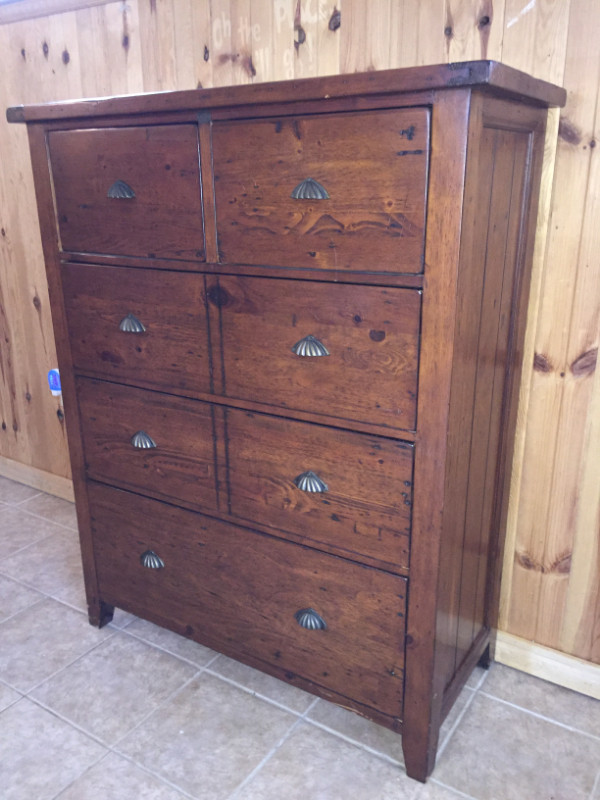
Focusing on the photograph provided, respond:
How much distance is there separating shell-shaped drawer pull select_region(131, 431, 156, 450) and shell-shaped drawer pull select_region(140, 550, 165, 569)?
285 mm

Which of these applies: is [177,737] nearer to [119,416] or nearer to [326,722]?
[326,722]

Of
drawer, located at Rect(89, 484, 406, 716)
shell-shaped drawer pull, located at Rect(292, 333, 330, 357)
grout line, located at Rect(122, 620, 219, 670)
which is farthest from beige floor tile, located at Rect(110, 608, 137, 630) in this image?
shell-shaped drawer pull, located at Rect(292, 333, 330, 357)

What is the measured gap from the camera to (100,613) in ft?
6.26

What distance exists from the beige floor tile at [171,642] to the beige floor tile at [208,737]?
97 millimetres

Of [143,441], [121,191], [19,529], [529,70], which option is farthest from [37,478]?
[529,70]

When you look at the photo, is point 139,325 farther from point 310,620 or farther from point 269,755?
point 269,755

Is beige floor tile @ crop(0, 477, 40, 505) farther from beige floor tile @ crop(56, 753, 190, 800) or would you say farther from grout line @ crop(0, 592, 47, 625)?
beige floor tile @ crop(56, 753, 190, 800)

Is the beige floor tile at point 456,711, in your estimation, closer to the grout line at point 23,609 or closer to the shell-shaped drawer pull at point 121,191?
the grout line at point 23,609

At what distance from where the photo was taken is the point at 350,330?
122cm

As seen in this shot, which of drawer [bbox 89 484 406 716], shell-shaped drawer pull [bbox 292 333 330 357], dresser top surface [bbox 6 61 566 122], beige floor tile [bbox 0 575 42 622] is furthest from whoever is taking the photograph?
beige floor tile [bbox 0 575 42 622]

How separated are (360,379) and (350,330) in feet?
0.30

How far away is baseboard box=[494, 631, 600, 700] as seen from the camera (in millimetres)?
1657

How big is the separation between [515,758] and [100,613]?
3.70ft

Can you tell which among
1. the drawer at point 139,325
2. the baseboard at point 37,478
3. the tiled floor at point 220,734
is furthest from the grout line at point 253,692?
the baseboard at point 37,478
